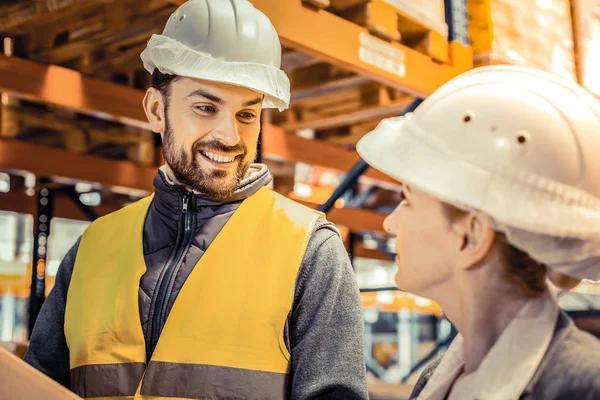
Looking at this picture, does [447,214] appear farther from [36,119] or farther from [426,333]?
[426,333]

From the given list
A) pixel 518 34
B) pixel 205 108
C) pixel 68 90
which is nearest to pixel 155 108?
pixel 205 108

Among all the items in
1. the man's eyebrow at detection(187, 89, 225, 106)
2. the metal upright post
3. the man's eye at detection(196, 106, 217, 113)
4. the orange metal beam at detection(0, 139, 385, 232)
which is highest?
the man's eyebrow at detection(187, 89, 225, 106)

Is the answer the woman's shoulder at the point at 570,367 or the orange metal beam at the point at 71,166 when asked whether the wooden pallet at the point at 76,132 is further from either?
the woman's shoulder at the point at 570,367

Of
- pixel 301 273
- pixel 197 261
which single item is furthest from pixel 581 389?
pixel 197 261

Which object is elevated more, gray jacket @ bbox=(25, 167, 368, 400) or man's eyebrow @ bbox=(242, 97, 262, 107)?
man's eyebrow @ bbox=(242, 97, 262, 107)

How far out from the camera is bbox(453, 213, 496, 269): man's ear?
1.27 meters

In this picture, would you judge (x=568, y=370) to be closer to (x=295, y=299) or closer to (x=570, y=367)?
(x=570, y=367)

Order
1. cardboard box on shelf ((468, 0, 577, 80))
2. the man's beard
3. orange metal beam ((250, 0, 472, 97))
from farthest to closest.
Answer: cardboard box on shelf ((468, 0, 577, 80))
orange metal beam ((250, 0, 472, 97))
the man's beard

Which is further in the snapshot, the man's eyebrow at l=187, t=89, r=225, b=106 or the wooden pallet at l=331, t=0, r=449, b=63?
the wooden pallet at l=331, t=0, r=449, b=63

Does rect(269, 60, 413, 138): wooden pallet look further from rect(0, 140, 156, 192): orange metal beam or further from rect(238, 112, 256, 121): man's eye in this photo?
rect(238, 112, 256, 121): man's eye

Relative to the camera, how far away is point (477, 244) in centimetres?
129

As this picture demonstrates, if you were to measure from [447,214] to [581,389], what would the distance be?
0.40m

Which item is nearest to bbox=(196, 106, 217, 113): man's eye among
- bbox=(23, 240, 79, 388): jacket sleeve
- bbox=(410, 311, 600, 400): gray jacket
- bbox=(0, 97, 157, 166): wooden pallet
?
bbox=(23, 240, 79, 388): jacket sleeve

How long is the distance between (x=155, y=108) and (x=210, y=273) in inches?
24.7
